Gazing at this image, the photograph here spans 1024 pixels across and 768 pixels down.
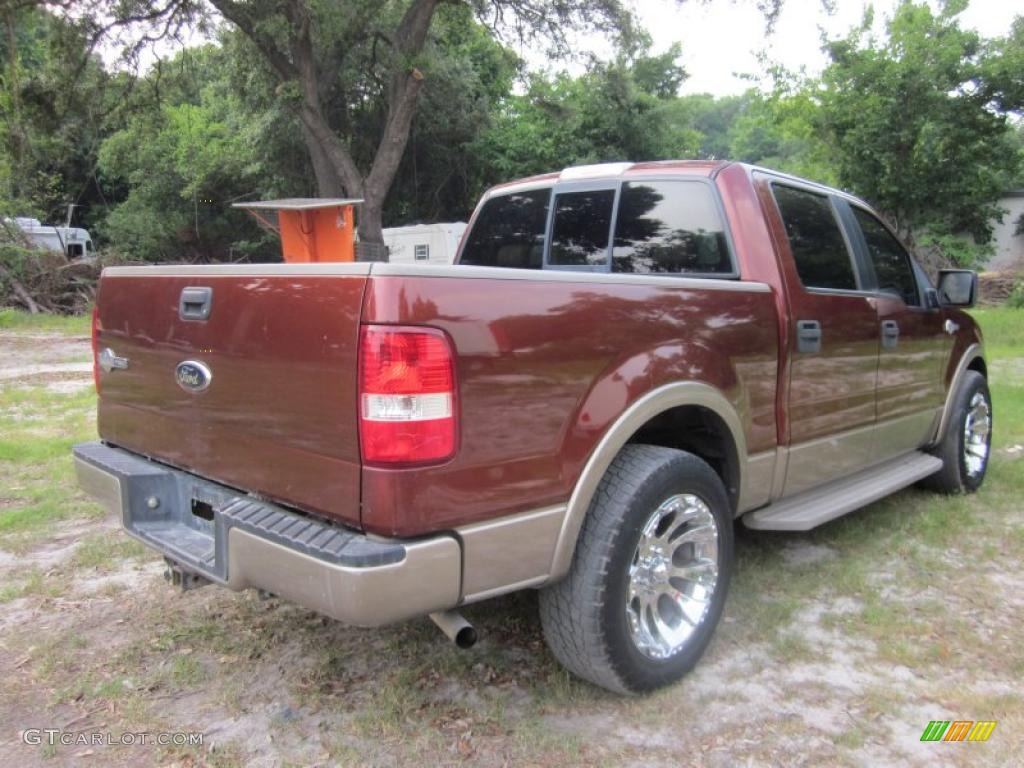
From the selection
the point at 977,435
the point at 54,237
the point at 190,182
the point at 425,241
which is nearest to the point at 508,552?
the point at 977,435

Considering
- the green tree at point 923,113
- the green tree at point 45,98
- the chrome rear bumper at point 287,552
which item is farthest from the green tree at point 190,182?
the chrome rear bumper at point 287,552

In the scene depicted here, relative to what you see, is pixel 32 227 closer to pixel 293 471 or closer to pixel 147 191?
pixel 147 191

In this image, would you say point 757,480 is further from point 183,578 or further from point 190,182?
point 190,182

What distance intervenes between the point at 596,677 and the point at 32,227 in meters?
20.8

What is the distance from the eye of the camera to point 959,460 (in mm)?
4887

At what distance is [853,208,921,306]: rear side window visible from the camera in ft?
13.8

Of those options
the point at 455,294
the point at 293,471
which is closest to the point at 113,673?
the point at 293,471

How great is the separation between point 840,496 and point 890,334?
2.97 feet

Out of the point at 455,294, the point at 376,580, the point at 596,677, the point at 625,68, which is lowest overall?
the point at 596,677

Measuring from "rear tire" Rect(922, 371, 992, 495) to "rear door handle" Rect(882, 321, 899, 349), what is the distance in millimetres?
1067

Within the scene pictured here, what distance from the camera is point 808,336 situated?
3432mm

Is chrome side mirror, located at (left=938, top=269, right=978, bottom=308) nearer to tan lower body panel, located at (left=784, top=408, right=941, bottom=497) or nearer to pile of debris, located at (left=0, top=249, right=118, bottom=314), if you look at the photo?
tan lower body panel, located at (left=784, top=408, right=941, bottom=497)

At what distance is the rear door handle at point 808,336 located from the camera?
11.1 feet

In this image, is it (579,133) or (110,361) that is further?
(579,133)
